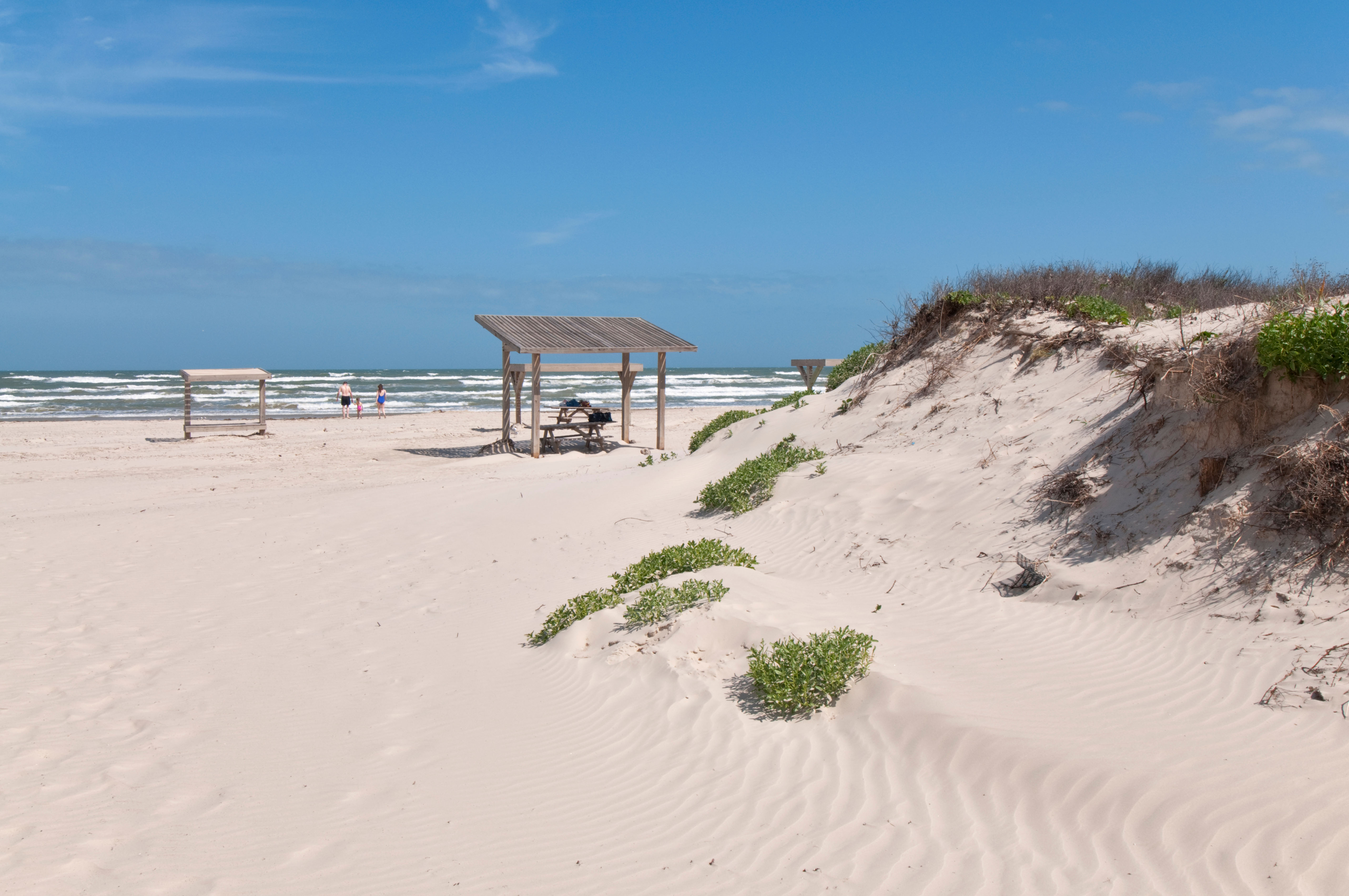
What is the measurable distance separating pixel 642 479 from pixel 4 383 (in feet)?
192

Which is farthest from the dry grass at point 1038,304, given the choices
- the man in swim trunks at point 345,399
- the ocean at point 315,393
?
the man in swim trunks at point 345,399

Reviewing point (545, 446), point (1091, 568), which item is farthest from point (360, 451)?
point (1091, 568)

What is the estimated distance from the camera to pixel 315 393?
48.7 meters

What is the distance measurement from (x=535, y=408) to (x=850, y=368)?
22.4 ft

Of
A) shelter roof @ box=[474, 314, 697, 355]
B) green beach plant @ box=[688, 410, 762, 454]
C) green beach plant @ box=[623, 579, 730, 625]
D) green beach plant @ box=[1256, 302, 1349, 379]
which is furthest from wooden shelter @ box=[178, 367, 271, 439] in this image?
green beach plant @ box=[1256, 302, 1349, 379]

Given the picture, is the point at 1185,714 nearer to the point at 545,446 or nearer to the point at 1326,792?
the point at 1326,792

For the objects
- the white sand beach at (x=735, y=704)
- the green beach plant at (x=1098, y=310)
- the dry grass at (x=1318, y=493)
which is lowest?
the white sand beach at (x=735, y=704)

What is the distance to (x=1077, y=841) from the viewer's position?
3.43m

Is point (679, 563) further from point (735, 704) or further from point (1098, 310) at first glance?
point (1098, 310)

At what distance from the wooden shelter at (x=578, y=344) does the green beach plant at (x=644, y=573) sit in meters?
10.4

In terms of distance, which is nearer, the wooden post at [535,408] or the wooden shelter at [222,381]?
the wooden post at [535,408]

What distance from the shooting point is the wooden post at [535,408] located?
18.0m

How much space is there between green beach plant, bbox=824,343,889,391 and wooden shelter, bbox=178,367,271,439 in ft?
52.7

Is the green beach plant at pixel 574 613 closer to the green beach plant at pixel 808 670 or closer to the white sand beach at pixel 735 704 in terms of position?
the white sand beach at pixel 735 704
